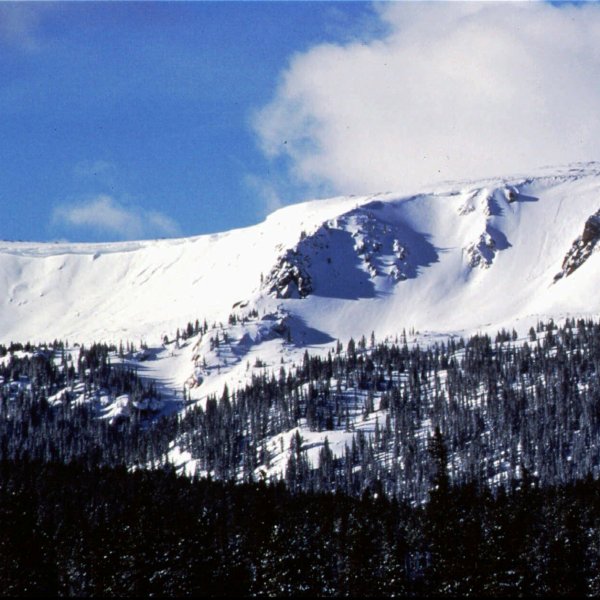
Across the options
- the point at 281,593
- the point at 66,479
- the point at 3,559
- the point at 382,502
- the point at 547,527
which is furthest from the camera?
the point at 66,479

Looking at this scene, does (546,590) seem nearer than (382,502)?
Yes

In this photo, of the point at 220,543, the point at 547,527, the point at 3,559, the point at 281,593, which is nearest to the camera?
the point at 3,559

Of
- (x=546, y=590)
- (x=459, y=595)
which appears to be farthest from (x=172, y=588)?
(x=546, y=590)

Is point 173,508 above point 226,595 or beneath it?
above

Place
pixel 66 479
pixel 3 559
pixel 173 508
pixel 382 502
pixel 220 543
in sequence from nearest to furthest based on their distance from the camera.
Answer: pixel 3 559, pixel 220 543, pixel 173 508, pixel 382 502, pixel 66 479

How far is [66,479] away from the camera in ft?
636

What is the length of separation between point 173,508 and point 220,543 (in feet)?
82.8

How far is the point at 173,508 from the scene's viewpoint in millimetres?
156875

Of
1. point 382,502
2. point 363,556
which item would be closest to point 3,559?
point 363,556

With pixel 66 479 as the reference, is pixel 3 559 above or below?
below

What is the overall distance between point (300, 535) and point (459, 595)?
90.4ft

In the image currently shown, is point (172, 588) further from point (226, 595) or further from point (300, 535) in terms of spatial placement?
point (300, 535)

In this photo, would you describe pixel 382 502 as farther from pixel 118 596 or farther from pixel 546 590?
pixel 118 596

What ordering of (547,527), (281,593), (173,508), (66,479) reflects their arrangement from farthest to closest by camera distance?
(66,479) < (173,508) < (547,527) < (281,593)
